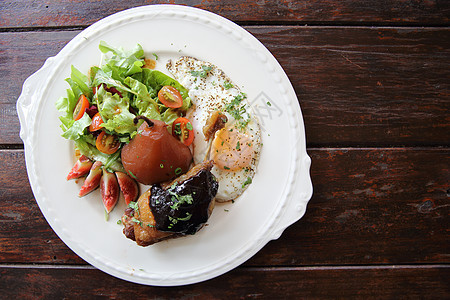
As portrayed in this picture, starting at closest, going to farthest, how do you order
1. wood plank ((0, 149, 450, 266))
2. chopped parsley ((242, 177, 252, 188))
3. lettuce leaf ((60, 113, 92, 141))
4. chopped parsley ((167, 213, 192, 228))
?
chopped parsley ((167, 213, 192, 228)) < lettuce leaf ((60, 113, 92, 141)) < chopped parsley ((242, 177, 252, 188)) < wood plank ((0, 149, 450, 266))

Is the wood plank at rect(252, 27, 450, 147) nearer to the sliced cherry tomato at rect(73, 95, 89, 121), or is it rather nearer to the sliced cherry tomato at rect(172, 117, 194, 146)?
the sliced cherry tomato at rect(172, 117, 194, 146)

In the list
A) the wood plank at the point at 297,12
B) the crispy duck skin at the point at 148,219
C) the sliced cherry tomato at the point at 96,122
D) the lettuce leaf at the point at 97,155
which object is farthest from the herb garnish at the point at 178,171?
the wood plank at the point at 297,12

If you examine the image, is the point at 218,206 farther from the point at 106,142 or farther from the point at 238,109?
the point at 106,142

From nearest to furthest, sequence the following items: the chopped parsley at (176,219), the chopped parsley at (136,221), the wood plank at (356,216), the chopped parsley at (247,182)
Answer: the chopped parsley at (176,219) < the chopped parsley at (136,221) < the chopped parsley at (247,182) < the wood plank at (356,216)

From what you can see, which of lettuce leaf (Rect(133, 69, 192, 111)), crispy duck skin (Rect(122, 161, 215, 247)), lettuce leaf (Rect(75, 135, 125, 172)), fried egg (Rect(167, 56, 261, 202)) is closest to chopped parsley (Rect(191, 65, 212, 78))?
fried egg (Rect(167, 56, 261, 202))

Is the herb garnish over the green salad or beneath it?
beneath

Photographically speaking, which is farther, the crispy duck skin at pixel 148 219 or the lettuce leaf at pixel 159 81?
the lettuce leaf at pixel 159 81

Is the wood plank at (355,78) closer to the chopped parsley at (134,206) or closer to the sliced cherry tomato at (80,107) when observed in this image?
the sliced cherry tomato at (80,107)
